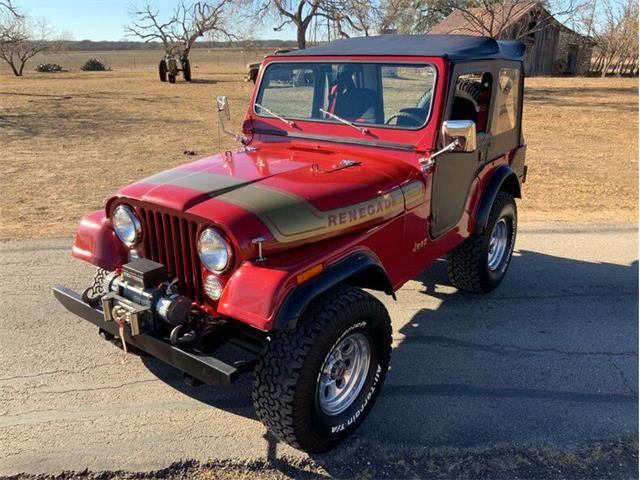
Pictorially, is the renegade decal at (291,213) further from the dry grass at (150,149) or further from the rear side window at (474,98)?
the dry grass at (150,149)

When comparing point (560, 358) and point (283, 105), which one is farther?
point (283, 105)

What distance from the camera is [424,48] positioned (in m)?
3.61

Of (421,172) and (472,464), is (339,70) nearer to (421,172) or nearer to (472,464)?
(421,172)

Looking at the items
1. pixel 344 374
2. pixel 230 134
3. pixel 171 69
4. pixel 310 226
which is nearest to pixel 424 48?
pixel 230 134

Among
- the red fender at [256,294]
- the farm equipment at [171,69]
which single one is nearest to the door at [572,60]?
the farm equipment at [171,69]

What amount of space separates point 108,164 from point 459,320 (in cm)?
734

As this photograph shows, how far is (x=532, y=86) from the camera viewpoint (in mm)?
25922

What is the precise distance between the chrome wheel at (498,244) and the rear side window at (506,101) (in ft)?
2.68

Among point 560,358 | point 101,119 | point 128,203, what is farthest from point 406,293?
point 101,119

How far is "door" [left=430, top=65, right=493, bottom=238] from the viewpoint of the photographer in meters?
3.50

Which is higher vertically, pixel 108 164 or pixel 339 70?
pixel 339 70

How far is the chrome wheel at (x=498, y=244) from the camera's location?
15.2 ft

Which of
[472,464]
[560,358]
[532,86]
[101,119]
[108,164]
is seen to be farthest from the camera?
[532,86]

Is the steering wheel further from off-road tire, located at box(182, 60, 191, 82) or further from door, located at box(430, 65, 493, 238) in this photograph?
off-road tire, located at box(182, 60, 191, 82)
